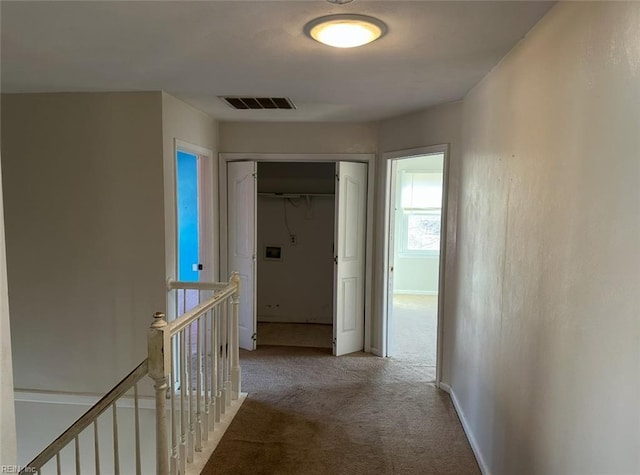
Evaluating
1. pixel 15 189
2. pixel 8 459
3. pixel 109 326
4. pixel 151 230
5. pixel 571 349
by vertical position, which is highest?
pixel 15 189

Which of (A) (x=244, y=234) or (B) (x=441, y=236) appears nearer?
(B) (x=441, y=236)

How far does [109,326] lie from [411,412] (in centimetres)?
249

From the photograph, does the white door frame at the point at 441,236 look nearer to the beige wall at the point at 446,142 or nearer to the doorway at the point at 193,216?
the beige wall at the point at 446,142

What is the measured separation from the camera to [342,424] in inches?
119

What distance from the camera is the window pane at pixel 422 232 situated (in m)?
7.59

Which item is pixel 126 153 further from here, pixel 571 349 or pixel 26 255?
pixel 571 349

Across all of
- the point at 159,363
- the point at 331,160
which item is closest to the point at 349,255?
the point at 331,160

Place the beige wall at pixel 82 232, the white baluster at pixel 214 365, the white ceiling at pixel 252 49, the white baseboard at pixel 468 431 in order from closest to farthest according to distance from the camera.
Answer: the white ceiling at pixel 252 49, the white baseboard at pixel 468 431, the white baluster at pixel 214 365, the beige wall at pixel 82 232

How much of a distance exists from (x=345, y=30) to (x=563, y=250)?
1.32 meters

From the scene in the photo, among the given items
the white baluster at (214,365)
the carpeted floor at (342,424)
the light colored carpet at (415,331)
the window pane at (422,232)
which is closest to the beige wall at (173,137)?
the white baluster at (214,365)

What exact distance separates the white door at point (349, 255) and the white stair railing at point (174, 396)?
4.54 feet

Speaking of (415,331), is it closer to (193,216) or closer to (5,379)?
(193,216)

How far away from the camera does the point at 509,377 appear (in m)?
2.11

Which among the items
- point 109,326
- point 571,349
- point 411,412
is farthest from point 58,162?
point 571,349
